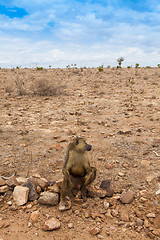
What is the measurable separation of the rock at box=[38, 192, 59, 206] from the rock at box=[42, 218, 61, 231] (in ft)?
0.89

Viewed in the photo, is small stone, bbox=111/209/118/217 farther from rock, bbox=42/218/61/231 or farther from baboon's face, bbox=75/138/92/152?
baboon's face, bbox=75/138/92/152

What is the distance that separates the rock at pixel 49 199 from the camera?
248cm

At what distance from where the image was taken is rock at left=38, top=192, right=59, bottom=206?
2.48 metres

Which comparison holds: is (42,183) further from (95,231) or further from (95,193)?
(95,231)

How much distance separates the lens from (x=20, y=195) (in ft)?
8.42

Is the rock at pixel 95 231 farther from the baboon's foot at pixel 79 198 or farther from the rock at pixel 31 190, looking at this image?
the rock at pixel 31 190

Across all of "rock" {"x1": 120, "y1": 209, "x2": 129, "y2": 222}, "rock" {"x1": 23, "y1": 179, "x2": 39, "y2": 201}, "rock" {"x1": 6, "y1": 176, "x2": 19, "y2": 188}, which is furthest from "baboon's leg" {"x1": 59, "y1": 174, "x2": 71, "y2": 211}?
"rock" {"x1": 6, "y1": 176, "x2": 19, "y2": 188}

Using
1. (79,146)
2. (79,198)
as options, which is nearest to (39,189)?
(79,198)

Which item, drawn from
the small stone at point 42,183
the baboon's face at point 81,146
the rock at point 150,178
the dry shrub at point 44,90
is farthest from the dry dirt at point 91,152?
the baboon's face at point 81,146

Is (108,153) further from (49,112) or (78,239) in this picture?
(49,112)

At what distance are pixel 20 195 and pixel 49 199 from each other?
15.8 inches

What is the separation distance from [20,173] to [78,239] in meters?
1.58

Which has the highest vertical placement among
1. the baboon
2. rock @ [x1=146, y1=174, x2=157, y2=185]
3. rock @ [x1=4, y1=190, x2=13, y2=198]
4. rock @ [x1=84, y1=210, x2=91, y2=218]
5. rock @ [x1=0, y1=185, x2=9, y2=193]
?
the baboon

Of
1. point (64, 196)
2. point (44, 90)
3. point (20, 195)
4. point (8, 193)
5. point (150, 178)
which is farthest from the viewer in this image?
point (44, 90)
